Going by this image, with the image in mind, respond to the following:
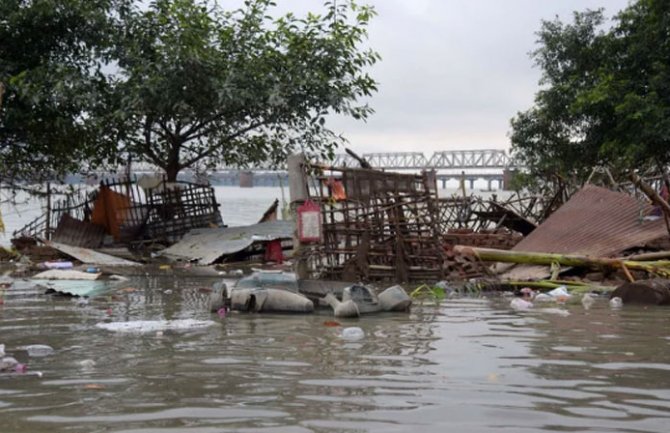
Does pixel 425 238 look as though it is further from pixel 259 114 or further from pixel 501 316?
pixel 259 114

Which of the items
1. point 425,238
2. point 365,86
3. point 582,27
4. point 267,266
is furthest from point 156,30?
point 582,27

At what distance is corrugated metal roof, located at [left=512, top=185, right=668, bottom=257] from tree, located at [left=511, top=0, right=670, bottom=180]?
4.08 m

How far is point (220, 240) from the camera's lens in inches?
593

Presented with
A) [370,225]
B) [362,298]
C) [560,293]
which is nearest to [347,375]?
[362,298]

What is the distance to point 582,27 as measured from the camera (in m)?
18.8

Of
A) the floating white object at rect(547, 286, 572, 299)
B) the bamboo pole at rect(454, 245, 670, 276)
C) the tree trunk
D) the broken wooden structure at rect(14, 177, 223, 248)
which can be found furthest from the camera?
the tree trunk

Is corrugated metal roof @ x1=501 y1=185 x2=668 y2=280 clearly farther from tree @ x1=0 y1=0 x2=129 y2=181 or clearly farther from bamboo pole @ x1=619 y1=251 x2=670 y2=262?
tree @ x1=0 y1=0 x2=129 y2=181

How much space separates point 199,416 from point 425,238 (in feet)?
24.3

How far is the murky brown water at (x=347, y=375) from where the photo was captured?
403cm

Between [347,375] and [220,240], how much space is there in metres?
10.2

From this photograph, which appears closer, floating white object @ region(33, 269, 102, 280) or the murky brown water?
the murky brown water

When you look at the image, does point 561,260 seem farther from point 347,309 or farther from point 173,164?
point 173,164

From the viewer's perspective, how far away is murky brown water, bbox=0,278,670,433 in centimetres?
403

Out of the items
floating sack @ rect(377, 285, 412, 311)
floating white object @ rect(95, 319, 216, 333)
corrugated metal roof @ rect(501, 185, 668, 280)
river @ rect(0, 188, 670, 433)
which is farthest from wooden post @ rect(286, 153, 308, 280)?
floating white object @ rect(95, 319, 216, 333)
